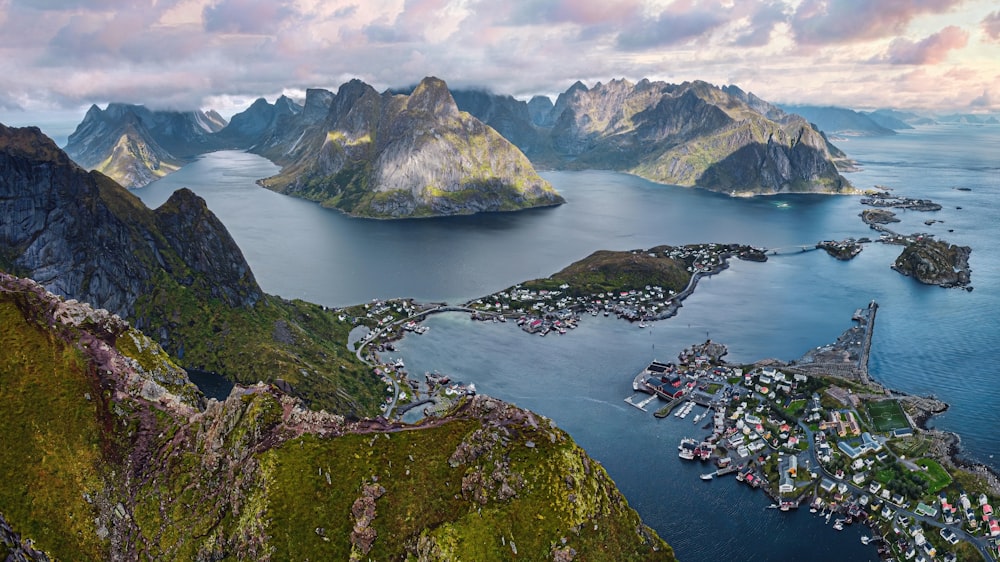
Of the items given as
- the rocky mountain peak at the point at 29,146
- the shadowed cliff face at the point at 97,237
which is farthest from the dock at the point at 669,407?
the rocky mountain peak at the point at 29,146

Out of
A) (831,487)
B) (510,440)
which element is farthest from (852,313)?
(510,440)

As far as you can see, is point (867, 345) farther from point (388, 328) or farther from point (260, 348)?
point (260, 348)

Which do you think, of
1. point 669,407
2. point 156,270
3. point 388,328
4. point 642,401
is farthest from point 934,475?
point 156,270

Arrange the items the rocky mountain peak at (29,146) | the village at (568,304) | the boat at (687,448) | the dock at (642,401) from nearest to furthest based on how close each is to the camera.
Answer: the boat at (687,448) < the dock at (642,401) < the rocky mountain peak at (29,146) < the village at (568,304)

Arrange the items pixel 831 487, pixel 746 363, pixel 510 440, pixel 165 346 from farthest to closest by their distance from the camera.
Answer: pixel 746 363
pixel 165 346
pixel 831 487
pixel 510 440

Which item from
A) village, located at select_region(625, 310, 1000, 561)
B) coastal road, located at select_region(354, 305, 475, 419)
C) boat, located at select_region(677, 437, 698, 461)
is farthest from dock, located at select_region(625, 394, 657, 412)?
coastal road, located at select_region(354, 305, 475, 419)

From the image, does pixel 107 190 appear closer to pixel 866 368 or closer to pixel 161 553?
pixel 161 553

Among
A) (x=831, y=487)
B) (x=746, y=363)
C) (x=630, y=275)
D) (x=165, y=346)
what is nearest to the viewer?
(x=831, y=487)

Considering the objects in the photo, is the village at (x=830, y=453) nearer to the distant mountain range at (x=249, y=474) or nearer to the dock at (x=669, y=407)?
the dock at (x=669, y=407)
